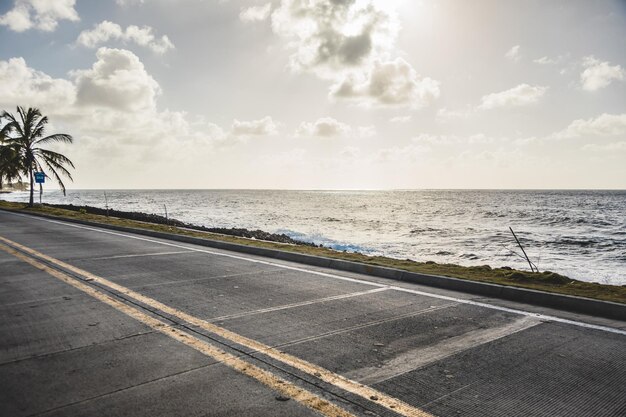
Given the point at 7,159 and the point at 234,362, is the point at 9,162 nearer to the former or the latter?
the point at 7,159

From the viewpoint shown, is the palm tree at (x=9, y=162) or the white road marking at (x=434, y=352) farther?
the palm tree at (x=9, y=162)

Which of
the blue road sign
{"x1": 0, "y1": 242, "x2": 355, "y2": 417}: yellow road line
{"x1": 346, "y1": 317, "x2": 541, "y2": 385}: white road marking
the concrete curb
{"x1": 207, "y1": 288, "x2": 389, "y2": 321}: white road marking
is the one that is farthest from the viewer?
the blue road sign

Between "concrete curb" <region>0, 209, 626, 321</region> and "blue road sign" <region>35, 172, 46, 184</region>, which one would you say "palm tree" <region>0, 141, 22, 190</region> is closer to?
"blue road sign" <region>35, 172, 46, 184</region>

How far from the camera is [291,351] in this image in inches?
171

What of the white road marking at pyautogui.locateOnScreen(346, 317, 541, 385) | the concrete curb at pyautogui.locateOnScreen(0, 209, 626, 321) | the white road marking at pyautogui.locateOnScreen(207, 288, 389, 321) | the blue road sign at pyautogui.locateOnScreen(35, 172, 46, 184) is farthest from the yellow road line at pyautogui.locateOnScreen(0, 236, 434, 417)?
the blue road sign at pyautogui.locateOnScreen(35, 172, 46, 184)

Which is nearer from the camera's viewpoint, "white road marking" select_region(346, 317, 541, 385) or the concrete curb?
"white road marking" select_region(346, 317, 541, 385)

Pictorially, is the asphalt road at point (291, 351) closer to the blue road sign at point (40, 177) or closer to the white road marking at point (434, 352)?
the white road marking at point (434, 352)

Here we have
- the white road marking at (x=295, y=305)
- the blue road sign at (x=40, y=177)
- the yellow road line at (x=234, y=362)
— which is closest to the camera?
the yellow road line at (x=234, y=362)

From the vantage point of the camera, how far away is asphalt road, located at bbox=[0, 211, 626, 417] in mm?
3297

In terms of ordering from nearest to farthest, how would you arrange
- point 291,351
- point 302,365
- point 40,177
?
point 302,365 < point 291,351 < point 40,177

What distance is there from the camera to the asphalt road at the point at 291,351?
10.8ft

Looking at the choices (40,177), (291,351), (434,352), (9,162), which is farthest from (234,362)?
(9,162)

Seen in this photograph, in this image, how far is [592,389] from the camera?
3.59 metres

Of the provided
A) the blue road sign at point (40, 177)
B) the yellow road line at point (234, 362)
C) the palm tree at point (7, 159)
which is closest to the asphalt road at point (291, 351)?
the yellow road line at point (234, 362)
